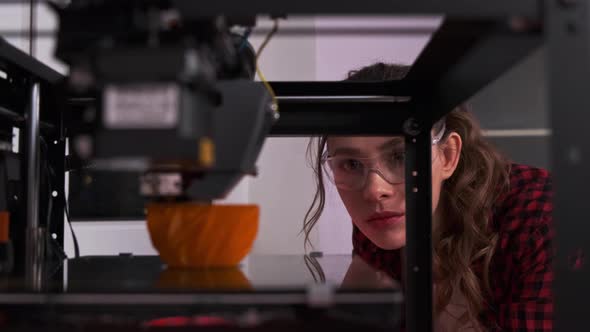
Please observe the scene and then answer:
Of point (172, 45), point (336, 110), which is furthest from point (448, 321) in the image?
point (172, 45)

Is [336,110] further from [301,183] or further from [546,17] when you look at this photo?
[301,183]

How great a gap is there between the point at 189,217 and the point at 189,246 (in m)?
0.04

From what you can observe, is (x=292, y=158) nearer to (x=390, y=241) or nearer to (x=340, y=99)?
(x=390, y=241)

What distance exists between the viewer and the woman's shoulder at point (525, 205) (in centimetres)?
146

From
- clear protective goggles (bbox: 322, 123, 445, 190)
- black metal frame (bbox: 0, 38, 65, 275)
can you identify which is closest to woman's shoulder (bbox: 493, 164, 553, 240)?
clear protective goggles (bbox: 322, 123, 445, 190)

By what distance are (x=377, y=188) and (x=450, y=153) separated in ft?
0.84

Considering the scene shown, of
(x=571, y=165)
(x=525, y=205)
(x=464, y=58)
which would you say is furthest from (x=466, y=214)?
(x=571, y=165)

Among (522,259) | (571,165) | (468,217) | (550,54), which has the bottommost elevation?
(522,259)

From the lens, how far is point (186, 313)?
0.54 m

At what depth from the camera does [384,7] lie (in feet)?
1.73

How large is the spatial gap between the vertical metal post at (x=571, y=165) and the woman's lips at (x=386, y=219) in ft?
2.38

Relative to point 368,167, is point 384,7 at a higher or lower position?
higher

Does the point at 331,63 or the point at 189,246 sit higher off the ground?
the point at 331,63

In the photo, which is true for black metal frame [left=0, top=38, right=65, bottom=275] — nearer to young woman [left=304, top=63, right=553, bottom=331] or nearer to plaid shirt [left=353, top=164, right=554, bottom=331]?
young woman [left=304, top=63, right=553, bottom=331]
